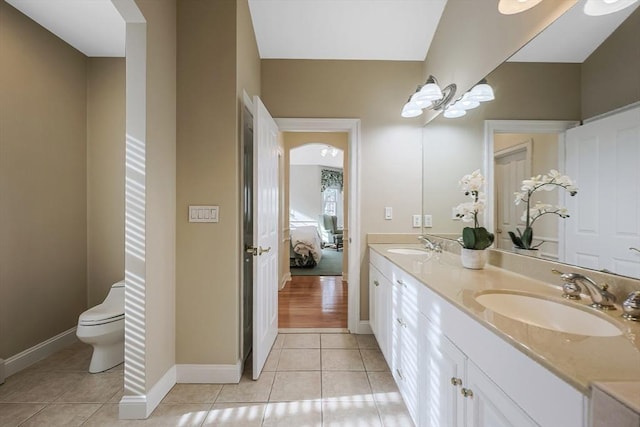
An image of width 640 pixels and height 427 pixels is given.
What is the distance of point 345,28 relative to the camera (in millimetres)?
2551

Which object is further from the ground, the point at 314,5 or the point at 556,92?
the point at 314,5

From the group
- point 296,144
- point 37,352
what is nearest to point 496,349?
point 37,352

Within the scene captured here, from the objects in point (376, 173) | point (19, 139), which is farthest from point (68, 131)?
point (376, 173)

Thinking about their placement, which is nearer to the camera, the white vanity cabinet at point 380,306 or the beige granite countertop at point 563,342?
the beige granite countertop at point 563,342

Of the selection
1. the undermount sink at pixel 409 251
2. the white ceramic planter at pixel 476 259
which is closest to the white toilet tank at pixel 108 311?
the undermount sink at pixel 409 251

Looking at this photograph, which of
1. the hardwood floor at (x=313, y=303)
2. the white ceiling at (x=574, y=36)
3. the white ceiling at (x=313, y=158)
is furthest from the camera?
the white ceiling at (x=313, y=158)

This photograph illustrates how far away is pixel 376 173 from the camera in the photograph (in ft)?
9.32

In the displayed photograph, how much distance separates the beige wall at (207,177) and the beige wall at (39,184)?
129 centimetres

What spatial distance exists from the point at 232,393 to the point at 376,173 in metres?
2.16

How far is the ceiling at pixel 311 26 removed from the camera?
7.25 ft

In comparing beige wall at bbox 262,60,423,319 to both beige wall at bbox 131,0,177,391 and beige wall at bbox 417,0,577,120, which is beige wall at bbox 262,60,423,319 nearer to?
beige wall at bbox 417,0,577,120

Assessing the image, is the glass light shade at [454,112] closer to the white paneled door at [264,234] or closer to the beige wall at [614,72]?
the beige wall at [614,72]

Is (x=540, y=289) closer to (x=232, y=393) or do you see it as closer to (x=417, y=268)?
(x=417, y=268)

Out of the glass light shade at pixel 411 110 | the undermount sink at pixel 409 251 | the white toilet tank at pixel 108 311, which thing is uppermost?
the glass light shade at pixel 411 110
